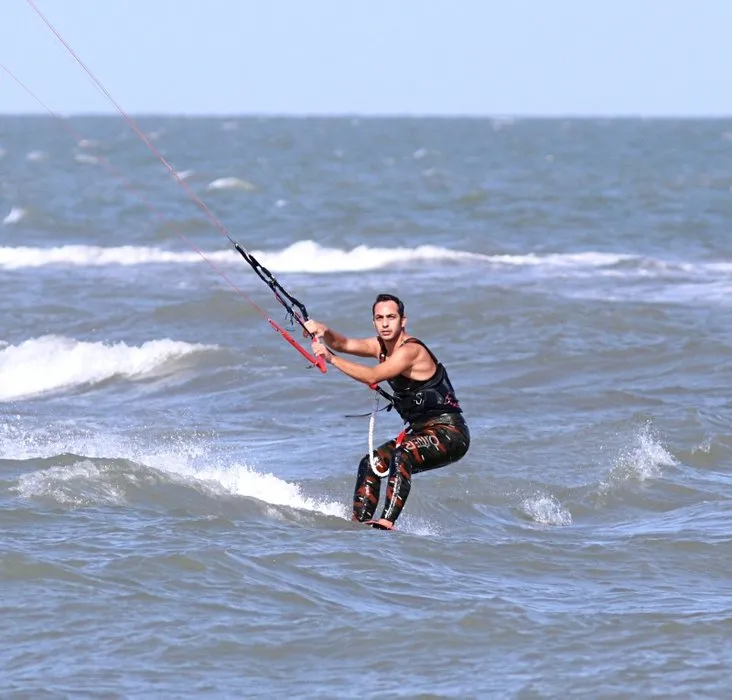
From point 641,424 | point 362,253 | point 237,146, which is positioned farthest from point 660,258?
point 237,146

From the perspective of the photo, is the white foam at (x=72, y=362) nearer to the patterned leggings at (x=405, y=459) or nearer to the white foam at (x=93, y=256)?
the patterned leggings at (x=405, y=459)

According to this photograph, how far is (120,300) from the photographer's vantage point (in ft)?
66.6

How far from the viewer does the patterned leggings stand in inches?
335

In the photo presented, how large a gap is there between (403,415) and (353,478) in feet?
6.09

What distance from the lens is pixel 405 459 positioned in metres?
8.54

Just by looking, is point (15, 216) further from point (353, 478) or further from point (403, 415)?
point (403, 415)

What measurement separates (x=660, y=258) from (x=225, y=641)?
19.7 meters

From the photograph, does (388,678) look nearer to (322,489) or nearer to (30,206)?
(322,489)

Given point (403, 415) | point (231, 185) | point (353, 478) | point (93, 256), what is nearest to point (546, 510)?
point (353, 478)

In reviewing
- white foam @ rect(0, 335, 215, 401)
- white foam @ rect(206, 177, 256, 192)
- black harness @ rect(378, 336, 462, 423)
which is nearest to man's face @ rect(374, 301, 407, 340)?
black harness @ rect(378, 336, 462, 423)

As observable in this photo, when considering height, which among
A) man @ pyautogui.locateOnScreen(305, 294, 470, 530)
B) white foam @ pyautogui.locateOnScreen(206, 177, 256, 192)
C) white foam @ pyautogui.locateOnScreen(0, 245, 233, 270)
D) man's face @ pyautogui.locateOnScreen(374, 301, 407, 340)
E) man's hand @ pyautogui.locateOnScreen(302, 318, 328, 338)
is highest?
white foam @ pyautogui.locateOnScreen(206, 177, 256, 192)

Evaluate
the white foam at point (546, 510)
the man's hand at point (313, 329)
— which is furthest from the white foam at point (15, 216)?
the man's hand at point (313, 329)

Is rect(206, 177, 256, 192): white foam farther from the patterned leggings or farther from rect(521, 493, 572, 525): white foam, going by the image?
the patterned leggings

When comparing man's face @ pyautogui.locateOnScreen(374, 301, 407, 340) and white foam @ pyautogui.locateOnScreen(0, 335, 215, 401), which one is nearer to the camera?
man's face @ pyautogui.locateOnScreen(374, 301, 407, 340)
